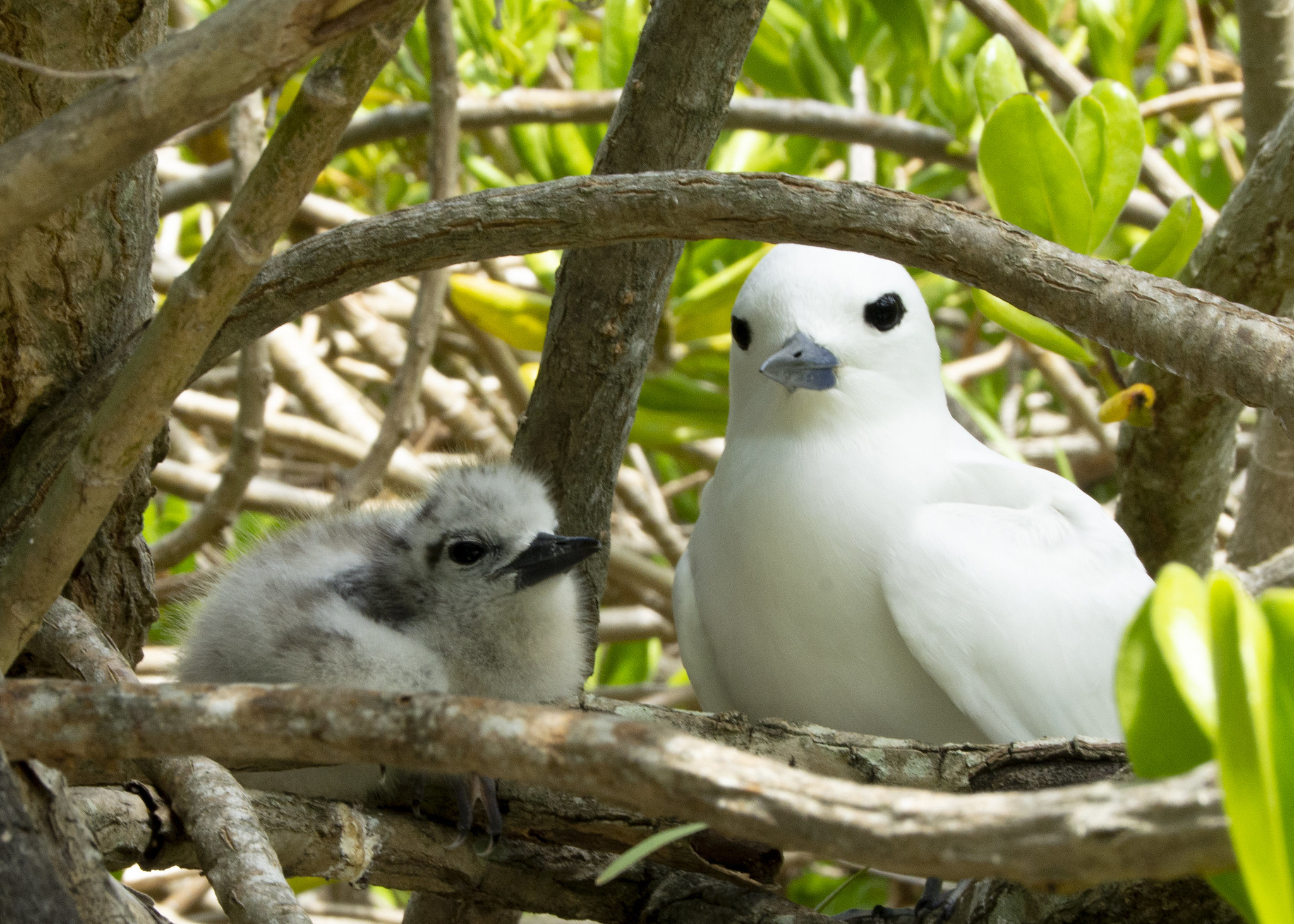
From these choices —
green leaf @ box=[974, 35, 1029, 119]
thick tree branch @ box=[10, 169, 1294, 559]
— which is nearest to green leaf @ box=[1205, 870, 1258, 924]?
thick tree branch @ box=[10, 169, 1294, 559]

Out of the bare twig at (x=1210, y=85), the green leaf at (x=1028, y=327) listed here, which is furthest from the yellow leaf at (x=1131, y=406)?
the bare twig at (x=1210, y=85)

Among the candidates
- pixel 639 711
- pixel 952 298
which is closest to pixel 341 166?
pixel 952 298

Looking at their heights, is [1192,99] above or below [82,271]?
above

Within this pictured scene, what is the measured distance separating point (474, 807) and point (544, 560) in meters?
0.34

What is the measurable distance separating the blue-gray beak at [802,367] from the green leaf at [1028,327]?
0.29 metres

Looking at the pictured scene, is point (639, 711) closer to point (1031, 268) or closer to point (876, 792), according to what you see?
point (1031, 268)

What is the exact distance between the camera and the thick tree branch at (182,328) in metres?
0.98

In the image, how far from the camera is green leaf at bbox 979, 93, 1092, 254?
1.63 meters

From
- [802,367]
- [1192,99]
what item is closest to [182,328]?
[802,367]

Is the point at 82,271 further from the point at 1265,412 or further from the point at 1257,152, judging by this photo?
the point at 1265,412

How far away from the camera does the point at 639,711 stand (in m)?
1.45

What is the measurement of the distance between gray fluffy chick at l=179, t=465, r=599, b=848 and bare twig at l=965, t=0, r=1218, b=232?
1668mm

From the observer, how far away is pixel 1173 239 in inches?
65.9

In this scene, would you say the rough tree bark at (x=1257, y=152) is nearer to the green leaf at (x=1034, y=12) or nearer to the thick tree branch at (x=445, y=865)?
the green leaf at (x=1034, y=12)
